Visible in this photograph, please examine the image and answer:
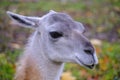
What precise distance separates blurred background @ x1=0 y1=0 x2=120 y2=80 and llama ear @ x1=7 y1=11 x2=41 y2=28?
1.75 m

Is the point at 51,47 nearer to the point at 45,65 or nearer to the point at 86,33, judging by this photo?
the point at 45,65

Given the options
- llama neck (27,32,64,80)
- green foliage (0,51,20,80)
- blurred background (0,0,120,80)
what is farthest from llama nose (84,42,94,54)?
green foliage (0,51,20,80)

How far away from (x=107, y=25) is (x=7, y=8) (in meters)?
2.31

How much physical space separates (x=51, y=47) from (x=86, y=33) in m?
5.02

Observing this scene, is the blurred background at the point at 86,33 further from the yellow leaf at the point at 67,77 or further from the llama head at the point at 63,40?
the llama head at the point at 63,40

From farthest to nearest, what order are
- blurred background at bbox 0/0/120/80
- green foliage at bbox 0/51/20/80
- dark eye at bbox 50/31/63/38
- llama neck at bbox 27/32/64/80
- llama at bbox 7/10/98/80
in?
blurred background at bbox 0/0/120/80, green foliage at bbox 0/51/20/80, llama neck at bbox 27/32/64/80, dark eye at bbox 50/31/63/38, llama at bbox 7/10/98/80

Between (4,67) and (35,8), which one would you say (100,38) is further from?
(4,67)

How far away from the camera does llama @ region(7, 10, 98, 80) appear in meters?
5.14

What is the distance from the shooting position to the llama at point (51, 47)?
16.9 feet

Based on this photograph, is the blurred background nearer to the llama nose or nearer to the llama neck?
the llama neck

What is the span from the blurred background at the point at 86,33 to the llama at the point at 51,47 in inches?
65.7

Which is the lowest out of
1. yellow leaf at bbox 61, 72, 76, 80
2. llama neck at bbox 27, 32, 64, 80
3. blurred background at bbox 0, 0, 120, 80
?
blurred background at bbox 0, 0, 120, 80

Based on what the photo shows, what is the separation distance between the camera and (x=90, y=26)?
10.8 m

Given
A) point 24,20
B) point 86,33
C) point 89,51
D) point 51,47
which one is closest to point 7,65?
point 24,20
